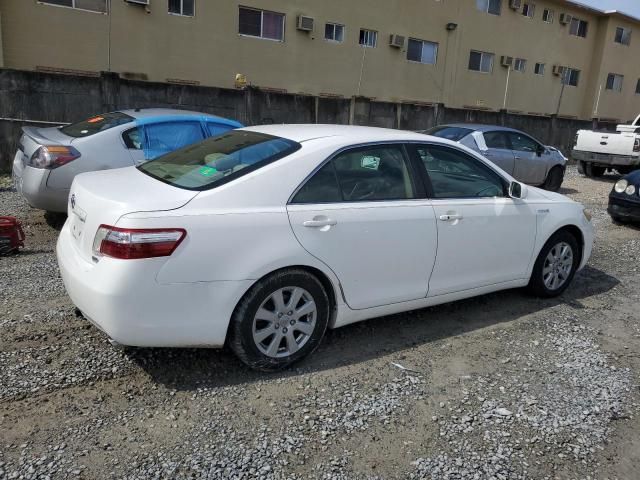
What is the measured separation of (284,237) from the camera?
10.8 feet

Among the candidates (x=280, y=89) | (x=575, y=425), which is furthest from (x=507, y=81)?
(x=575, y=425)

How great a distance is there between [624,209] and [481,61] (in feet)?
54.1

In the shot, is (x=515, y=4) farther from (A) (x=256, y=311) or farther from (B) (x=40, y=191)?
(A) (x=256, y=311)

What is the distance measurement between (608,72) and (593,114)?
2.34 meters

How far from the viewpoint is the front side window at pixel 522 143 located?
451 inches

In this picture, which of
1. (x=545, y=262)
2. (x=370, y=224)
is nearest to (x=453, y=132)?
(x=545, y=262)

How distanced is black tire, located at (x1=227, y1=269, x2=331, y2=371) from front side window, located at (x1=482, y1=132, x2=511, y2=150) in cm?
848

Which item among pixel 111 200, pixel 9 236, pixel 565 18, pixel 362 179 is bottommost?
pixel 9 236

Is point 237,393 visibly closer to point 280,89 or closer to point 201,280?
point 201,280

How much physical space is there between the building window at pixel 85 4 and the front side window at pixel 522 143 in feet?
35.4

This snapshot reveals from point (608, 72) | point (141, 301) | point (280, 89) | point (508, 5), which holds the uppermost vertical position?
point (508, 5)

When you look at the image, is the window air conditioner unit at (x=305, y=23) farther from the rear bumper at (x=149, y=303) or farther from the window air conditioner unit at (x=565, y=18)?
the rear bumper at (x=149, y=303)

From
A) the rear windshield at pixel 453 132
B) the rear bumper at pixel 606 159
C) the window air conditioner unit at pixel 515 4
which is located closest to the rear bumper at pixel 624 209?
the rear windshield at pixel 453 132

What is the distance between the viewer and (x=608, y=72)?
2870 cm
